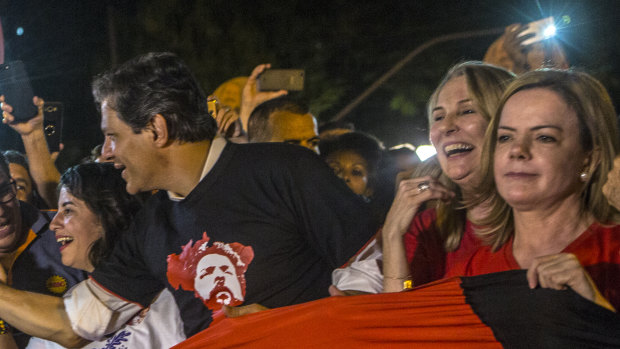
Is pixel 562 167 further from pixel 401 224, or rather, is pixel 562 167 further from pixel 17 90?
pixel 17 90

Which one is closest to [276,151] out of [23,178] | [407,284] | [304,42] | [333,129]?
[407,284]

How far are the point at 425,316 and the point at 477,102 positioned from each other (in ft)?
3.10

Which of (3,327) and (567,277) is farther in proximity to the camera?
(3,327)

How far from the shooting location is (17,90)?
449 centimetres

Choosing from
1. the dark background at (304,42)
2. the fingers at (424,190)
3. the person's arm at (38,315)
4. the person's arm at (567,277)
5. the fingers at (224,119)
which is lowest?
the person's arm at (38,315)

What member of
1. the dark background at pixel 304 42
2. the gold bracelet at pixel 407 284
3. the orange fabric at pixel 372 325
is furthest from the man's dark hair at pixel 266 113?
the dark background at pixel 304 42

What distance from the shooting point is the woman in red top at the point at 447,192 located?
2633mm

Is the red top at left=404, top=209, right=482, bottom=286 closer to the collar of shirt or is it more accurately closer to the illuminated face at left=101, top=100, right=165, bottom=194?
the collar of shirt

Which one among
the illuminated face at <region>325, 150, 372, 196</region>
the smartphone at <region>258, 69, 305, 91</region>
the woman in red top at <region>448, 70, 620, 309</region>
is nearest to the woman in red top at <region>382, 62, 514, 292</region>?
the woman in red top at <region>448, 70, 620, 309</region>

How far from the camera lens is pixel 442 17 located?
12969 millimetres

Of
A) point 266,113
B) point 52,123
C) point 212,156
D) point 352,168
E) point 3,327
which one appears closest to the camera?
point 212,156

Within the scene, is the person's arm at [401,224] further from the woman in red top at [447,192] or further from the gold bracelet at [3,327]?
the gold bracelet at [3,327]

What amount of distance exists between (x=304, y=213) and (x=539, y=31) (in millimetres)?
2478

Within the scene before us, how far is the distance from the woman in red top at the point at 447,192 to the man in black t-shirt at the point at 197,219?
179 mm
